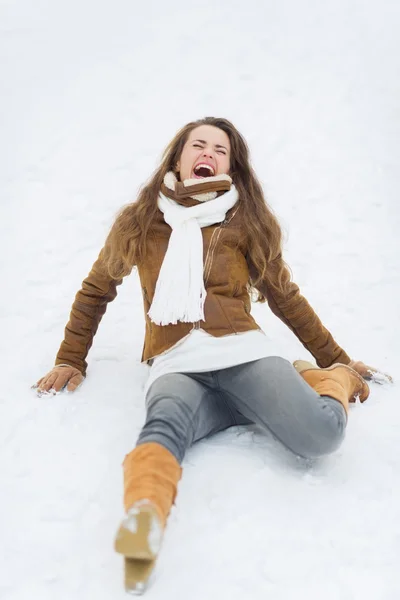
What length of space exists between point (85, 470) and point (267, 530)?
2.01 ft

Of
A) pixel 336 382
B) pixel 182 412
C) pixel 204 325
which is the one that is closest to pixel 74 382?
pixel 204 325

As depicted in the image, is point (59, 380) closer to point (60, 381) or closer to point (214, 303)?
point (60, 381)

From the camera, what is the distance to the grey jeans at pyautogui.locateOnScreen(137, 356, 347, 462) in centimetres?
178

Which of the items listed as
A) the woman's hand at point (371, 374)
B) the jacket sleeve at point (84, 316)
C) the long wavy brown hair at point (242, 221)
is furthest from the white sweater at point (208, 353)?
the woman's hand at point (371, 374)

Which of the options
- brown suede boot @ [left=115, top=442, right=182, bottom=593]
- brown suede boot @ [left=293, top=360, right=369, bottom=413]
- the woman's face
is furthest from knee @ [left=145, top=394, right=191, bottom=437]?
the woman's face

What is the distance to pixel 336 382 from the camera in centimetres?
213

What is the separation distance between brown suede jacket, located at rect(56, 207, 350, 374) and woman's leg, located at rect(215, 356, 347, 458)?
0.19m

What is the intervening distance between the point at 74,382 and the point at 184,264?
70 cm

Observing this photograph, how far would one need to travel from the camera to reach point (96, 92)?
5.42 m

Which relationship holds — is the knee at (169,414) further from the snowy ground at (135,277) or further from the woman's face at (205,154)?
the woman's face at (205,154)

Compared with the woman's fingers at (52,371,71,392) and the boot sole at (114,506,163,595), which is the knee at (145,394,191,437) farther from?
the woman's fingers at (52,371,71,392)

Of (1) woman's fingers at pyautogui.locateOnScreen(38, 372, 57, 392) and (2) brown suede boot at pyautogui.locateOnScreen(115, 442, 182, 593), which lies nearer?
(2) brown suede boot at pyautogui.locateOnScreen(115, 442, 182, 593)

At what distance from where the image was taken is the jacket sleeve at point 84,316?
247cm

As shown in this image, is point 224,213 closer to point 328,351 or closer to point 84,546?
point 328,351
